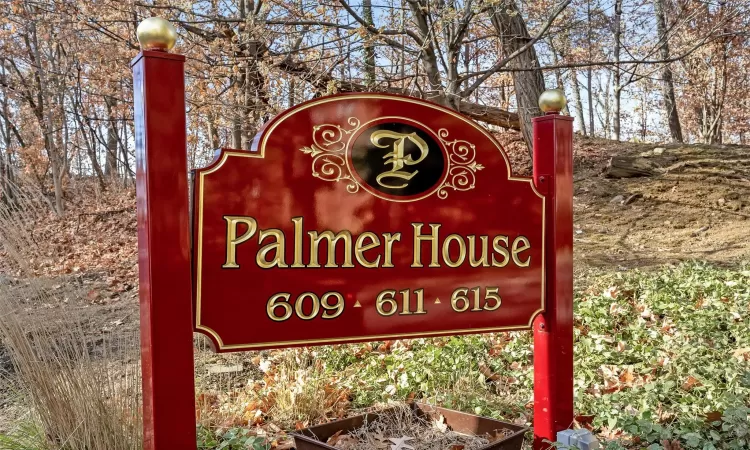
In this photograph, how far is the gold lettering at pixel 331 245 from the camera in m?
2.15

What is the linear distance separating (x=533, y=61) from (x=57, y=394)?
21.9ft

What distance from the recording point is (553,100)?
8.71 ft

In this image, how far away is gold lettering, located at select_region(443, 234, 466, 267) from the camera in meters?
2.40

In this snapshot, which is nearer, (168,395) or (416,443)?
(168,395)

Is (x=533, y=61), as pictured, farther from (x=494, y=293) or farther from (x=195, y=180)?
(x=195, y=180)

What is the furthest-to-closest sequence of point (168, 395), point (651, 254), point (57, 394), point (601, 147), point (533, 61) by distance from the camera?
point (601, 147), point (533, 61), point (651, 254), point (57, 394), point (168, 395)

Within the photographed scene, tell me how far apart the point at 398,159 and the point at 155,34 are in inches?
37.8

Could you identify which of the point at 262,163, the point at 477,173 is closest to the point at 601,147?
the point at 477,173

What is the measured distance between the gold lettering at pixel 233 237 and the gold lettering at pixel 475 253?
928 mm

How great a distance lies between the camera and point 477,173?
8.15 feet

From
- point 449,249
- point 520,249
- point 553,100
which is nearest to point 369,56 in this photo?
point 553,100

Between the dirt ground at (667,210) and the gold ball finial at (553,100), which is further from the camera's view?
the dirt ground at (667,210)

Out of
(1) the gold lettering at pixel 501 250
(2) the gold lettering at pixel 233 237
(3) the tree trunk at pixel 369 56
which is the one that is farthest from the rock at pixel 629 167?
(2) the gold lettering at pixel 233 237

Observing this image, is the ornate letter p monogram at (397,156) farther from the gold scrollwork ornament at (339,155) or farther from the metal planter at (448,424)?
the metal planter at (448,424)
